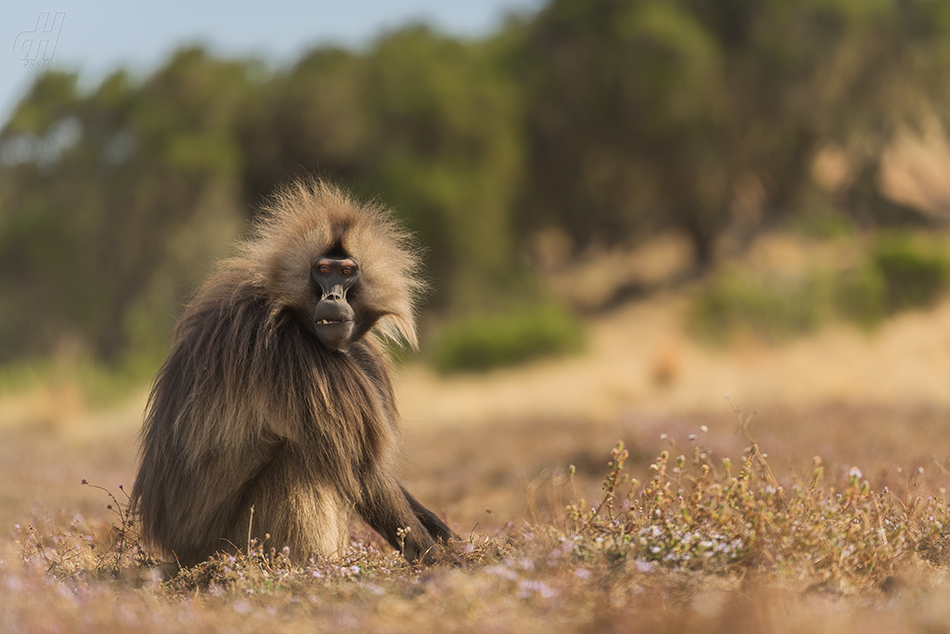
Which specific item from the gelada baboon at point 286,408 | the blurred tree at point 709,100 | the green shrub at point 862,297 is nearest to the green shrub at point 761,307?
the green shrub at point 862,297

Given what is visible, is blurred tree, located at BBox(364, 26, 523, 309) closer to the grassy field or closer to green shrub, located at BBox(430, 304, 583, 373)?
green shrub, located at BBox(430, 304, 583, 373)

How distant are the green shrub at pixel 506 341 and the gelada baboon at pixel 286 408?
63.4 ft

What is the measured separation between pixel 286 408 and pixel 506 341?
20.7 meters

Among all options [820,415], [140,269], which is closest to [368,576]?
[820,415]

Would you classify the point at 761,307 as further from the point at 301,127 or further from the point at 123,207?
the point at 123,207

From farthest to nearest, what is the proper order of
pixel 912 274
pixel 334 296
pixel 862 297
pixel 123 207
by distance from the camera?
pixel 123 207, pixel 912 274, pixel 862 297, pixel 334 296

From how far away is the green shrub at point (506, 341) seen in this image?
24.4 m

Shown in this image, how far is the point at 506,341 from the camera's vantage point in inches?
975

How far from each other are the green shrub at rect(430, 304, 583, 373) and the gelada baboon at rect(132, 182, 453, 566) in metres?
19.3

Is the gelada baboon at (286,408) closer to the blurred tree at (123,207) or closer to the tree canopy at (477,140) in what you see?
the tree canopy at (477,140)

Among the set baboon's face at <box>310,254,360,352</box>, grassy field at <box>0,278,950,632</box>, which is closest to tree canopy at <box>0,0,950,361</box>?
grassy field at <box>0,278,950,632</box>

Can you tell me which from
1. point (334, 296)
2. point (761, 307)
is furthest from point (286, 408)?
point (761, 307)

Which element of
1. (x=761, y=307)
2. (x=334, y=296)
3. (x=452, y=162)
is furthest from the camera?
(x=452, y=162)

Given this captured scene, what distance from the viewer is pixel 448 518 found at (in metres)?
6.23
